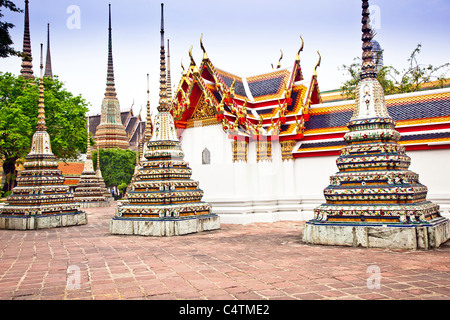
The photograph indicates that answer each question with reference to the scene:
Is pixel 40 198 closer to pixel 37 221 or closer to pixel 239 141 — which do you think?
pixel 37 221

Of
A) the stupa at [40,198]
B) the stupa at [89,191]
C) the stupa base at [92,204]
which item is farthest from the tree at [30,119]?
the stupa at [40,198]

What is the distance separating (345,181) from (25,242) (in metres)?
7.29

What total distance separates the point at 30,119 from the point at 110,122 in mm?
32123

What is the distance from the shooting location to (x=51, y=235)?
10812mm

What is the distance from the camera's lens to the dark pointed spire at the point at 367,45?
8820mm

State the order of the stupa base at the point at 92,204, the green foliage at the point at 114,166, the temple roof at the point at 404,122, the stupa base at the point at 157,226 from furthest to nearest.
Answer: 1. the green foliage at the point at 114,166
2. the stupa base at the point at 92,204
3. the temple roof at the point at 404,122
4. the stupa base at the point at 157,226

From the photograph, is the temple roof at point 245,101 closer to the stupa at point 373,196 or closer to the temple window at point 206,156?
the temple window at point 206,156

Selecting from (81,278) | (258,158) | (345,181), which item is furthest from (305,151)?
(81,278)

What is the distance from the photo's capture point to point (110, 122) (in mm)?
55938

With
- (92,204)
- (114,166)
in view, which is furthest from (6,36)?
(114,166)

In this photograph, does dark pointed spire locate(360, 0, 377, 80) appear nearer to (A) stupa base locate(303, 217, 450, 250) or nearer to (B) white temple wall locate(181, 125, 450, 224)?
(A) stupa base locate(303, 217, 450, 250)

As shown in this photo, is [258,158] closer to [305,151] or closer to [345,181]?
[305,151]

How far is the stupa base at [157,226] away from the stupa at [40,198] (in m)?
3.40

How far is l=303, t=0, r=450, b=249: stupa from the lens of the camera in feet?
24.5
